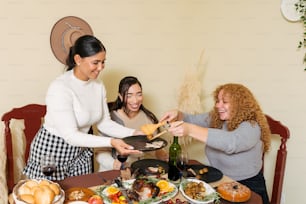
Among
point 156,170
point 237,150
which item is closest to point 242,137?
point 237,150

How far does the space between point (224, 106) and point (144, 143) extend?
1.80 feet

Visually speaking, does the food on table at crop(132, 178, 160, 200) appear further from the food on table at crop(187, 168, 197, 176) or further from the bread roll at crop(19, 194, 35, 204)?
the bread roll at crop(19, 194, 35, 204)

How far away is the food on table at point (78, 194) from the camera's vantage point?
150cm

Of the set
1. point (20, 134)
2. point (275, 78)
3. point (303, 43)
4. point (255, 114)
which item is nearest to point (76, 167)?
point (20, 134)

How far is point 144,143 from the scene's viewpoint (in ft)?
6.52

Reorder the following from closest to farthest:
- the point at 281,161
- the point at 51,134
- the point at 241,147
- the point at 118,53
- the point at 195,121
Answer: the point at 241,147 < the point at 51,134 < the point at 281,161 < the point at 195,121 < the point at 118,53

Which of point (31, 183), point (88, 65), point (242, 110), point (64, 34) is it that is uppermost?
point (64, 34)

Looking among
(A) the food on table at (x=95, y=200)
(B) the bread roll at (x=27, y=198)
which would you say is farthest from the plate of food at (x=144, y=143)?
(B) the bread roll at (x=27, y=198)

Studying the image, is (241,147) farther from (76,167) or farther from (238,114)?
(76,167)

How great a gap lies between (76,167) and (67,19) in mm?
1202

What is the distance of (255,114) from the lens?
203 cm

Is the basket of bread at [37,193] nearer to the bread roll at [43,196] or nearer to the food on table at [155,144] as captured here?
the bread roll at [43,196]

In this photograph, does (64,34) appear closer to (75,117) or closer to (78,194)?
(75,117)

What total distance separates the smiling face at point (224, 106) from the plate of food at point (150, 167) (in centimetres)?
47
